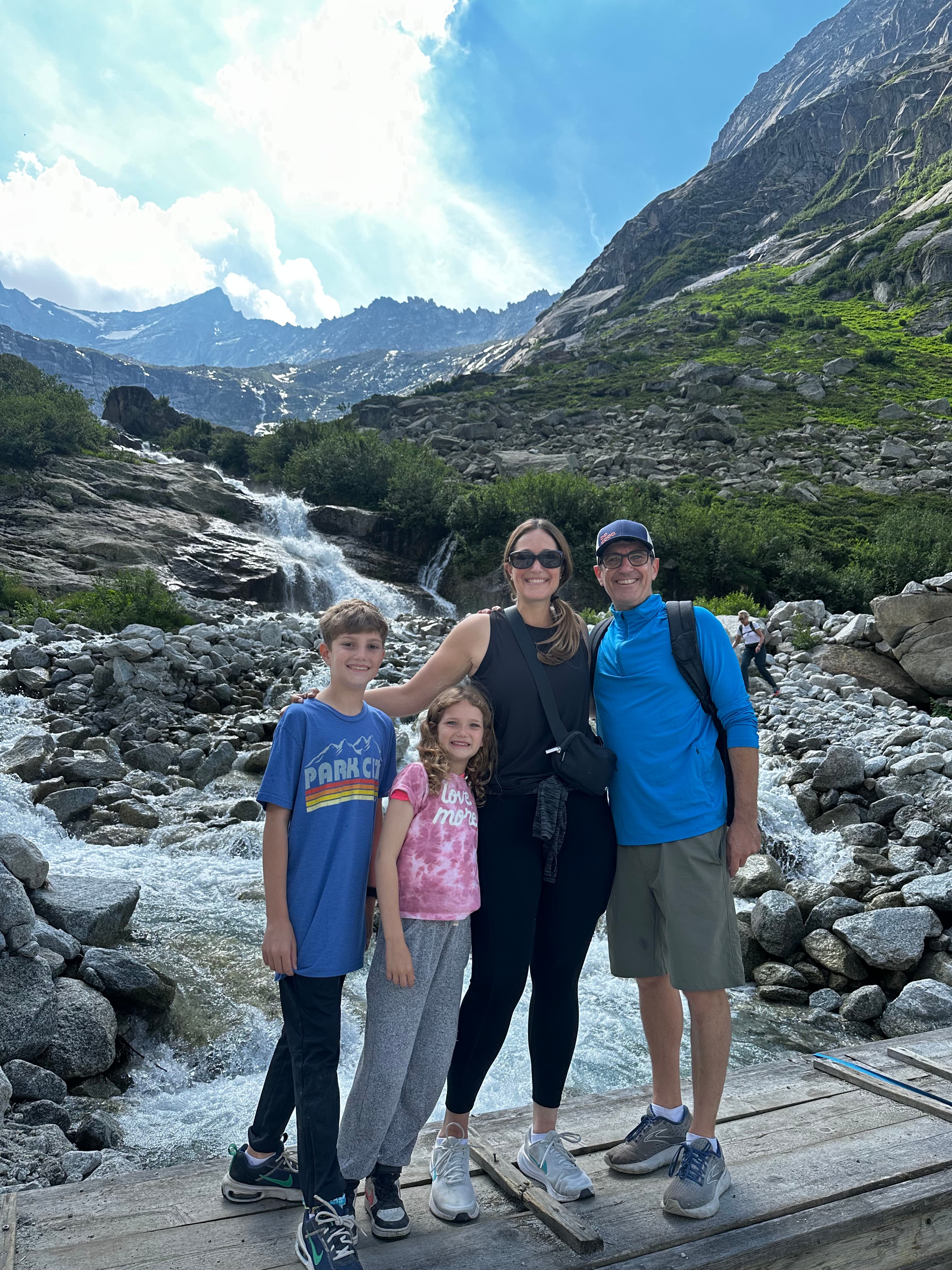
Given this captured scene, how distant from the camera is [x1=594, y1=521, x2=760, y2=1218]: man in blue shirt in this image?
8.71 feet

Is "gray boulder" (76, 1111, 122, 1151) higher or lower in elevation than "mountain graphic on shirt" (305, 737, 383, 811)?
lower

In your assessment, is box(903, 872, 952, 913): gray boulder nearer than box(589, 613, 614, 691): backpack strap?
No

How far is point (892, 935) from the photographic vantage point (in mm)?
6273

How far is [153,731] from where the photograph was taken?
10641mm

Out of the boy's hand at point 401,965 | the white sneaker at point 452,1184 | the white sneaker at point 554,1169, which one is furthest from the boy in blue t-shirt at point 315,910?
the white sneaker at point 554,1169

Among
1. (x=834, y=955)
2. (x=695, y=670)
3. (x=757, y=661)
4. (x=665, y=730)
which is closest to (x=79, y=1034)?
(x=665, y=730)

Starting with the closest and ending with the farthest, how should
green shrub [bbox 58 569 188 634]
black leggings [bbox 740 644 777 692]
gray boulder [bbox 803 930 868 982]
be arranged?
gray boulder [bbox 803 930 868 982], black leggings [bbox 740 644 777 692], green shrub [bbox 58 569 188 634]

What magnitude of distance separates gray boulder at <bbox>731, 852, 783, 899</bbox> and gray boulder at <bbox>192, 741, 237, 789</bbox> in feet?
21.1

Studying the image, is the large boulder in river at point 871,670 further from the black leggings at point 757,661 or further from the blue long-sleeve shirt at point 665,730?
the blue long-sleeve shirt at point 665,730

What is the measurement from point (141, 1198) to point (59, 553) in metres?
19.3

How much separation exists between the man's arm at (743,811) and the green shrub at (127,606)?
1359cm

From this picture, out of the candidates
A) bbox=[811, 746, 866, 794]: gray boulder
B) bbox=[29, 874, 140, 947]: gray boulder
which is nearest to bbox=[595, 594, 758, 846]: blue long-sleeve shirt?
bbox=[29, 874, 140, 947]: gray boulder

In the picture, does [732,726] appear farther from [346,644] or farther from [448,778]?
[346,644]

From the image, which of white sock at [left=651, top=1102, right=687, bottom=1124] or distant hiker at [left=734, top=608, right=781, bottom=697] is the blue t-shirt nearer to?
white sock at [left=651, top=1102, right=687, bottom=1124]
